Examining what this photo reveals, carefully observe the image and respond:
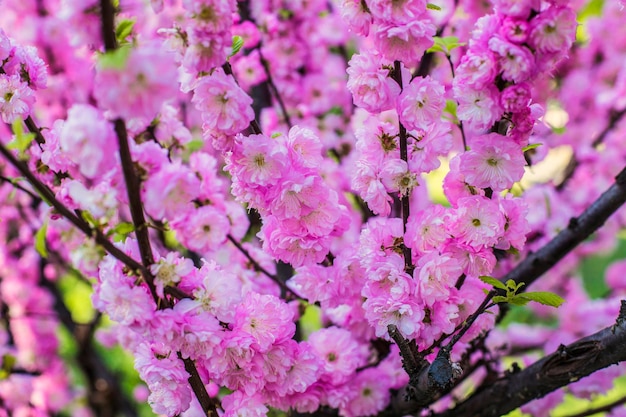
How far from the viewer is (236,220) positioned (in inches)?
59.5

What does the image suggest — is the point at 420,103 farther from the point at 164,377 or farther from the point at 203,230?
Answer: the point at 164,377

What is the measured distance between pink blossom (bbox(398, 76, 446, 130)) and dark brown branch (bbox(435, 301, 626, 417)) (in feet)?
1.69

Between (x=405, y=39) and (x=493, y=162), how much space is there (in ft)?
0.77

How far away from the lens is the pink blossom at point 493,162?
1013mm

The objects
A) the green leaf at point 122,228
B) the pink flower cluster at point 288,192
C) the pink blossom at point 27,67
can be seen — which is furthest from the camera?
the pink blossom at point 27,67

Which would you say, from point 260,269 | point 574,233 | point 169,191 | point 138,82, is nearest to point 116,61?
point 138,82

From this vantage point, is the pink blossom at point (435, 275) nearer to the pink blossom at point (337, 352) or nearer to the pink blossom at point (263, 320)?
the pink blossom at point (263, 320)

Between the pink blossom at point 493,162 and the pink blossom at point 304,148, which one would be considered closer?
the pink blossom at point 493,162

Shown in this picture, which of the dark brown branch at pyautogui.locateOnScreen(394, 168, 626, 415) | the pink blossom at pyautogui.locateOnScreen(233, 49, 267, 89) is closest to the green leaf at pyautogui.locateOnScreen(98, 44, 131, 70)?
the dark brown branch at pyautogui.locateOnScreen(394, 168, 626, 415)

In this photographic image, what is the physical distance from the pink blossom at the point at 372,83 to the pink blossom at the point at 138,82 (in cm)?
37

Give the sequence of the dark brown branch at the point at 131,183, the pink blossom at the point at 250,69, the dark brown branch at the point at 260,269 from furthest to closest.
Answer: the pink blossom at the point at 250,69, the dark brown branch at the point at 260,269, the dark brown branch at the point at 131,183

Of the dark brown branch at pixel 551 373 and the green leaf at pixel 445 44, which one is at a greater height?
the green leaf at pixel 445 44

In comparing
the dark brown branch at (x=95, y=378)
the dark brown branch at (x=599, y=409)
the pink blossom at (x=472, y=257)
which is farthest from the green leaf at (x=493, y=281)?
the dark brown branch at (x=95, y=378)

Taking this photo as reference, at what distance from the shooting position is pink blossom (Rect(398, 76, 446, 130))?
3.35 feet
